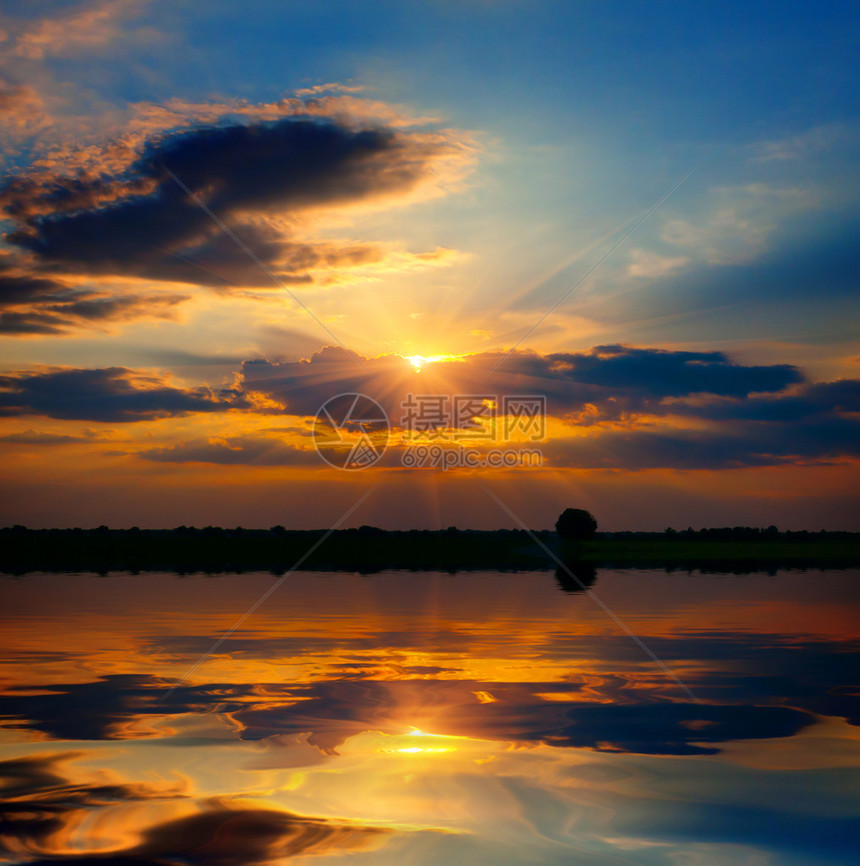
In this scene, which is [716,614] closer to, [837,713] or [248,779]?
[837,713]

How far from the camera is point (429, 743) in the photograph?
12062mm

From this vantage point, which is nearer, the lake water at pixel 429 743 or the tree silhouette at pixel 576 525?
the lake water at pixel 429 743

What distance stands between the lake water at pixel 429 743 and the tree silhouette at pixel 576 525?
7226cm

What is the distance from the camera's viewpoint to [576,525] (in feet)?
317

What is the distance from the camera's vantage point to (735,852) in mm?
8562

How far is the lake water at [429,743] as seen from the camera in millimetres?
8812

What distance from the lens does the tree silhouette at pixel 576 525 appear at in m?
96.5

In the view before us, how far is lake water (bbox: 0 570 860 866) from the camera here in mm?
8812

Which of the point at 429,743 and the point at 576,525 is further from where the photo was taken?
the point at 576,525

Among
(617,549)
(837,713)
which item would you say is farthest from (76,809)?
(617,549)

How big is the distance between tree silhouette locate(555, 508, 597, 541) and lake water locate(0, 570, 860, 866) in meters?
72.3

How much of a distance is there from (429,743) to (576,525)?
86505 millimetres

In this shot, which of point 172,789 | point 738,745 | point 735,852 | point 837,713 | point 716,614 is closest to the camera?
point 735,852

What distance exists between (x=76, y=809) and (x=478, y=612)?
19.3 meters
